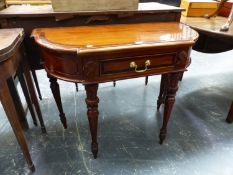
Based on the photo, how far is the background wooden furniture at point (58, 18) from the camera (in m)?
1.06

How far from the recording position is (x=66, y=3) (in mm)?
1061

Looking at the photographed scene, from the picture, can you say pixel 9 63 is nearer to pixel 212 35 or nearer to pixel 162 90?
pixel 162 90

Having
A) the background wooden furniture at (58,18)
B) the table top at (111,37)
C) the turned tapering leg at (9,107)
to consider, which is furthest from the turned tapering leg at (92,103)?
the background wooden furniture at (58,18)

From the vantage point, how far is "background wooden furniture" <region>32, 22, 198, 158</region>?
2.78 feet

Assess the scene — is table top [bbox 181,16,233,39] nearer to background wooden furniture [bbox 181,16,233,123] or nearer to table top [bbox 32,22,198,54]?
background wooden furniture [bbox 181,16,233,123]

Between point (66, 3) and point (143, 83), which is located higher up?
point (66, 3)

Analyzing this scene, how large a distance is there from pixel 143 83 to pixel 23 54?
4.22 feet

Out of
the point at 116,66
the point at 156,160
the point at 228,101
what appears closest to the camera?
the point at 116,66

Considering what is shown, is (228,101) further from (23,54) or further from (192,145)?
(23,54)

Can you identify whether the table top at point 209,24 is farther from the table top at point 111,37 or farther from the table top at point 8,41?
the table top at point 8,41

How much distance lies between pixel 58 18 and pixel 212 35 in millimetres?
986

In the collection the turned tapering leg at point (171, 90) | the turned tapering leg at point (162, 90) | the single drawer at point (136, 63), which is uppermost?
the single drawer at point (136, 63)

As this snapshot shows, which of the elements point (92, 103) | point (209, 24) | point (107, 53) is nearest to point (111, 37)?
point (107, 53)

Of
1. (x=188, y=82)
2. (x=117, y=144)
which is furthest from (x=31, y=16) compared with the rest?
(x=188, y=82)
